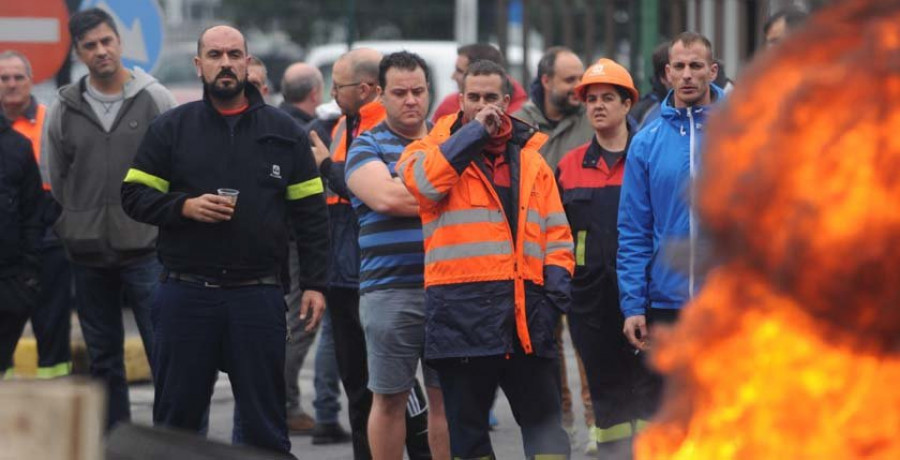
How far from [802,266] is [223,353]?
12.9 feet

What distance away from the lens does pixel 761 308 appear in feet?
14.7

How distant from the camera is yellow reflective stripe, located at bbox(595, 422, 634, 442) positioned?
7.95 meters

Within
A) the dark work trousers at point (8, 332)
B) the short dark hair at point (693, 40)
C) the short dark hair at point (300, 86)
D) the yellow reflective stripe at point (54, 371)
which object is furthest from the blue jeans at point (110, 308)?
the short dark hair at point (693, 40)

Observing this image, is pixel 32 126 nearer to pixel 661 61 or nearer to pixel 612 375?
pixel 661 61

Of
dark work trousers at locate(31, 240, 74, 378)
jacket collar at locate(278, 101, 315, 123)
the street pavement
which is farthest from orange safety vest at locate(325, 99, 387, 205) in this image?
dark work trousers at locate(31, 240, 74, 378)

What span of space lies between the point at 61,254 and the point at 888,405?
6.71 m

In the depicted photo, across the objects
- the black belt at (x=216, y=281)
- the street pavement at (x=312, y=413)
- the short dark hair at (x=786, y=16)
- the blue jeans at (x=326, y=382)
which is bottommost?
the street pavement at (x=312, y=413)

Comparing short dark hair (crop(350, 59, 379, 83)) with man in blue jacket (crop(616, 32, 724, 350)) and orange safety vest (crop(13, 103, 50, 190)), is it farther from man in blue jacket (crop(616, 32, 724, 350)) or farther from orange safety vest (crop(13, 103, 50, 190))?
orange safety vest (crop(13, 103, 50, 190))

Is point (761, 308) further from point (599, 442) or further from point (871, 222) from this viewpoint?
point (599, 442)

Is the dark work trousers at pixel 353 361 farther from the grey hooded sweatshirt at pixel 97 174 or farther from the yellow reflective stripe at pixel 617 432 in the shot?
the grey hooded sweatshirt at pixel 97 174

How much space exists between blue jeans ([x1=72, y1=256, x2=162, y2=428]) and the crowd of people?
1 centimetres

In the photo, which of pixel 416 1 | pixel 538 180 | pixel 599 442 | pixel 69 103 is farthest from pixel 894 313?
pixel 416 1

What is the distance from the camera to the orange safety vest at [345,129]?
28.1 ft

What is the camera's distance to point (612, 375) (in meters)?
8.08
